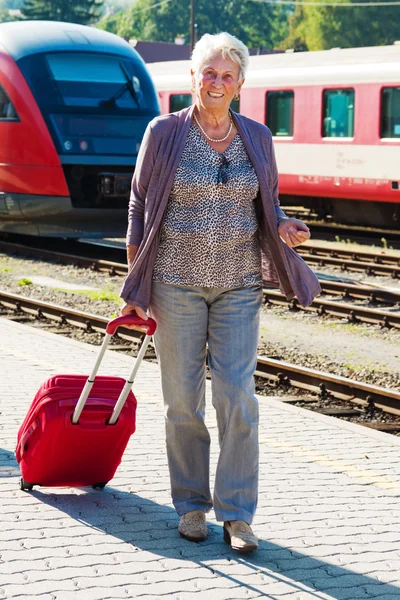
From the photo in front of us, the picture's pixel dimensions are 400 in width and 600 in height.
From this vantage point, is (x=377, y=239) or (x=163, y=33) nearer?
(x=377, y=239)

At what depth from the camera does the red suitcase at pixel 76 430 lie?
16.1 feet

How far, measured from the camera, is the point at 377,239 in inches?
764

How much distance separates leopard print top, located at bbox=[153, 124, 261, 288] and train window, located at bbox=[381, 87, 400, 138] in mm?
14233

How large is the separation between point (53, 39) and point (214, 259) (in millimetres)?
11955

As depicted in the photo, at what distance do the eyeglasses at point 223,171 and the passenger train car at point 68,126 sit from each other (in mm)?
11020

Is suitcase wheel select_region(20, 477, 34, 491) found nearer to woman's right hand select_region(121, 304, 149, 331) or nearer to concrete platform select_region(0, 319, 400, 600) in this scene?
concrete platform select_region(0, 319, 400, 600)

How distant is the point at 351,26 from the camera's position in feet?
252

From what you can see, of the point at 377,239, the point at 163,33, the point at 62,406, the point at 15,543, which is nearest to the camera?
the point at 15,543

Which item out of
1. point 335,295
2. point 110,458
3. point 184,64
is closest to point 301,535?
point 110,458

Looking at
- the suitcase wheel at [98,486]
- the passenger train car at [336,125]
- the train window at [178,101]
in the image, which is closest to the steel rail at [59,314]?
the suitcase wheel at [98,486]

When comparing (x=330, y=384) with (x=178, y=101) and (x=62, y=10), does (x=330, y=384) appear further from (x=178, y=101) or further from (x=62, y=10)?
(x=62, y=10)

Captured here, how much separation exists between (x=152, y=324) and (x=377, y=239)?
15.2 meters

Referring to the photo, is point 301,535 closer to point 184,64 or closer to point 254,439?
point 254,439

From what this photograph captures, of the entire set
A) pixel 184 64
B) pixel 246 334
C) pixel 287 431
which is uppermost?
pixel 184 64
